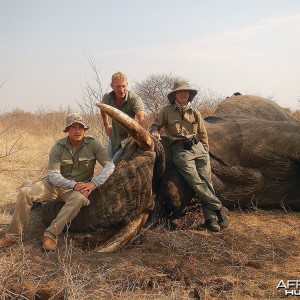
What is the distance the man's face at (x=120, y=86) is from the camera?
6.04 m

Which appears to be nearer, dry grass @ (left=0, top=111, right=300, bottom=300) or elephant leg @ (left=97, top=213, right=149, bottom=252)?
dry grass @ (left=0, top=111, right=300, bottom=300)

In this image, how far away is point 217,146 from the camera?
20.9 feet

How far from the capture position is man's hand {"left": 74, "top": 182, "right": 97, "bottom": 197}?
492cm

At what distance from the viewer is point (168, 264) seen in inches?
170

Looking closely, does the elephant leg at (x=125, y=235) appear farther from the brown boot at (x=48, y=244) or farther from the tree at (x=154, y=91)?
the tree at (x=154, y=91)

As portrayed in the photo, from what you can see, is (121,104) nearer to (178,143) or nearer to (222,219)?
(178,143)

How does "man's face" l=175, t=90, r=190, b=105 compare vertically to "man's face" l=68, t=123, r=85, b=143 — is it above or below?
above

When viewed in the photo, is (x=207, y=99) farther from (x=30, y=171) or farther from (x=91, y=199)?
(x=91, y=199)

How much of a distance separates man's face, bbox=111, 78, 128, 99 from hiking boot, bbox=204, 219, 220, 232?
1906 mm

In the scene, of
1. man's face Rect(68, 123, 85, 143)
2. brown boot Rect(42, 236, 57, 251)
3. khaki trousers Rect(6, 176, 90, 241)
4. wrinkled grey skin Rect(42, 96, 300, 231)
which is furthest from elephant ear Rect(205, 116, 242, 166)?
brown boot Rect(42, 236, 57, 251)

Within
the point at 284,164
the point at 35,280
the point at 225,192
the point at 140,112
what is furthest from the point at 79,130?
the point at 284,164

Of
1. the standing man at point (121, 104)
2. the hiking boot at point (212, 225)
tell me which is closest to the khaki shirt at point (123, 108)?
the standing man at point (121, 104)

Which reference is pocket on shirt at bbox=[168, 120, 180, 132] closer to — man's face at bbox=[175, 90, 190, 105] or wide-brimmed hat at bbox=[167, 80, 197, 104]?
man's face at bbox=[175, 90, 190, 105]

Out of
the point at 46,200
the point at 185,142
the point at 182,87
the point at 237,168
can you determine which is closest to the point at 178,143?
the point at 185,142
